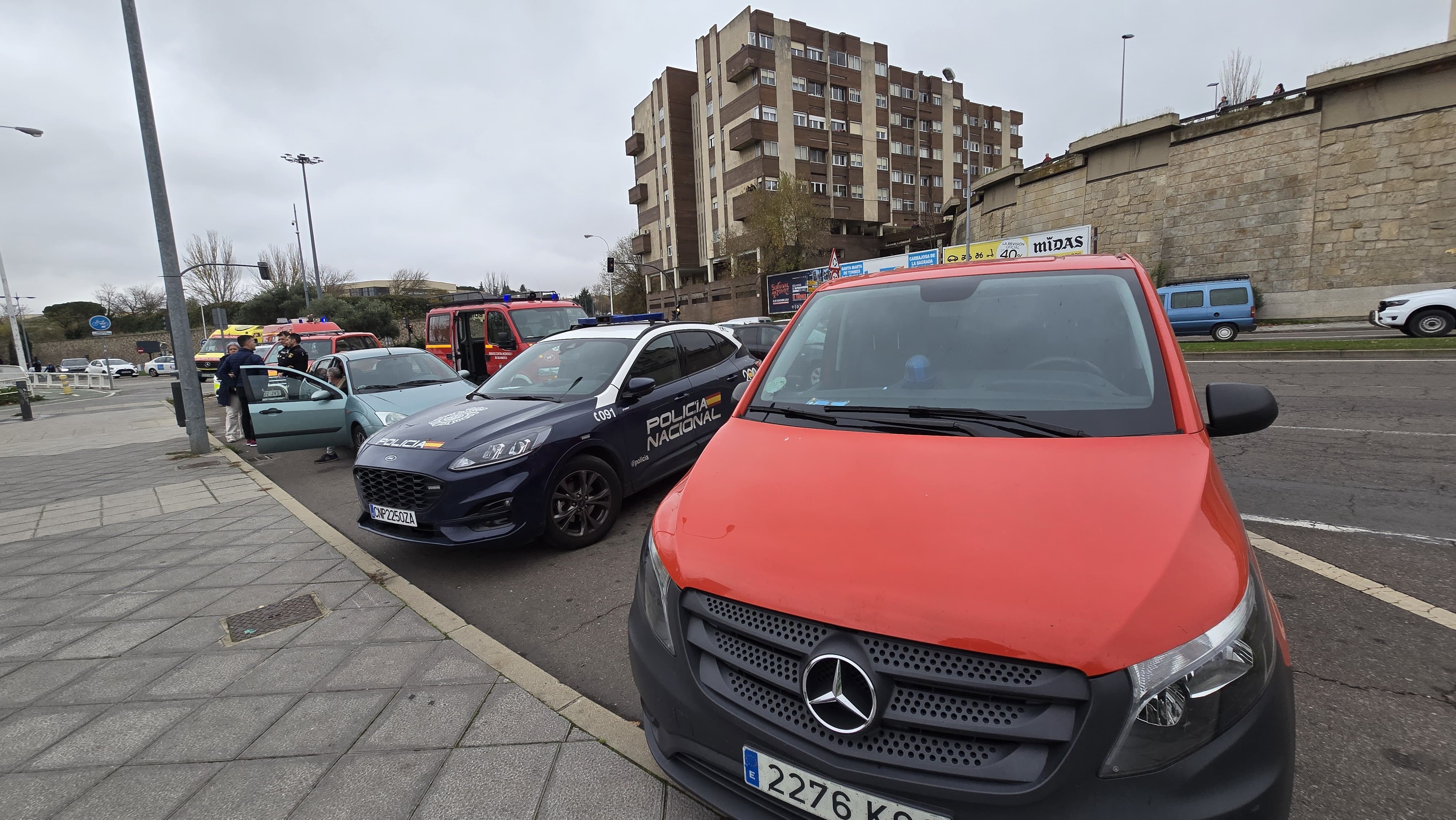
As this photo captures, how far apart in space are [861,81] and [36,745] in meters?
61.0

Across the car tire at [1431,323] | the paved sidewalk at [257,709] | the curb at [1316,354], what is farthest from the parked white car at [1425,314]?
the paved sidewalk at [257,709]

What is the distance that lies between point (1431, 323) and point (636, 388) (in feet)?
67.1

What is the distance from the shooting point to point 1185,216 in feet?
87.9

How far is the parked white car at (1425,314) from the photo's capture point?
14617 mm

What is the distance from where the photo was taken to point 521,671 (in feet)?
9.46

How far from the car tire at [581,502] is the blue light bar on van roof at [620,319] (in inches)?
76.5

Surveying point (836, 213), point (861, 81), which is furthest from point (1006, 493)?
point (861, 81)

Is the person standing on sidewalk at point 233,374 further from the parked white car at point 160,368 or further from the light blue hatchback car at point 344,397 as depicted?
the parked white car at point 160,368

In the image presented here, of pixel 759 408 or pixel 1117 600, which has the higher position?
pixel 759 408

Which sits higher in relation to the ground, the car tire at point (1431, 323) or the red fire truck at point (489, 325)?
the red fire truck at point (489, 325)

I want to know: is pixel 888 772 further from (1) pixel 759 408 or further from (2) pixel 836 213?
(2) pixel 836 213

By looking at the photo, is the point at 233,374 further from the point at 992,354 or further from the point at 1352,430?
the point at 1352,430

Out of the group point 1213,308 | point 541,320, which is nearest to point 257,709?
point 541,320

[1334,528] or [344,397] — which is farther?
[344,397]
